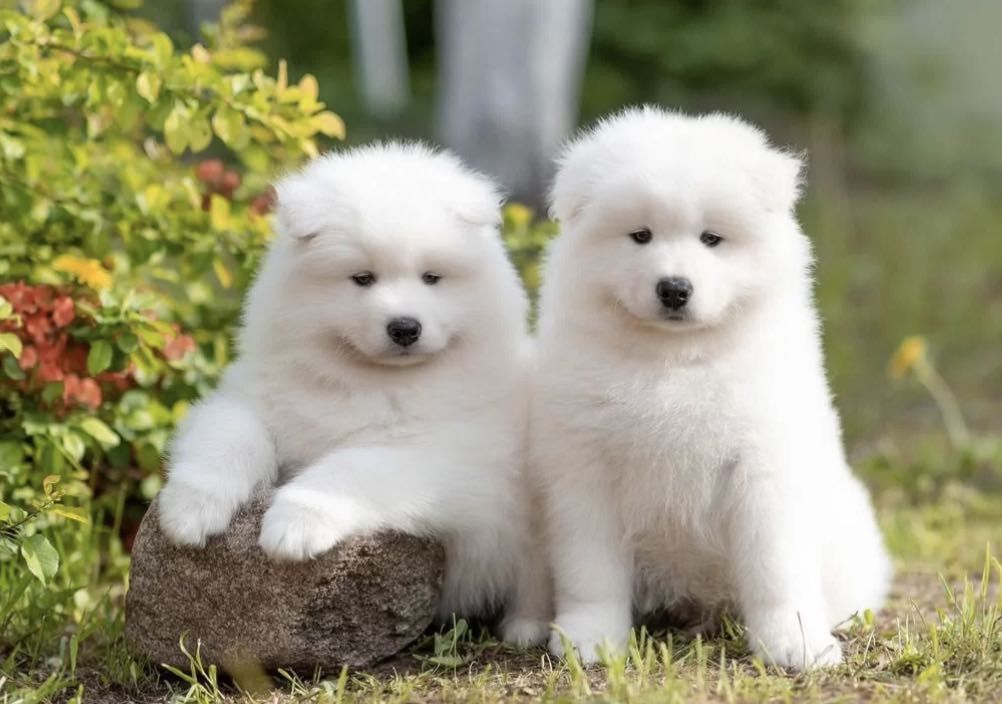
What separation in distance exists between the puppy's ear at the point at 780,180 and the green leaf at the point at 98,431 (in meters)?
2.16

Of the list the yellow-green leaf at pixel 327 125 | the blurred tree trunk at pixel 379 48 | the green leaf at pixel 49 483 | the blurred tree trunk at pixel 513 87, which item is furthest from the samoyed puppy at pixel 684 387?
the blurred tree trunk at pixel 379 48

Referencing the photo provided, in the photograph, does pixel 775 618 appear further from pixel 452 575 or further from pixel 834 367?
pixel 834 367

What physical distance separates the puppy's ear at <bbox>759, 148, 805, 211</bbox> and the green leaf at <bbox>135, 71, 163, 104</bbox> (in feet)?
6.02

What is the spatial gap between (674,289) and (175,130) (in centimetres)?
171

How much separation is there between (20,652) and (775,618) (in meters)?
2.15

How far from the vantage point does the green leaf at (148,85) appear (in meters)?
3.68

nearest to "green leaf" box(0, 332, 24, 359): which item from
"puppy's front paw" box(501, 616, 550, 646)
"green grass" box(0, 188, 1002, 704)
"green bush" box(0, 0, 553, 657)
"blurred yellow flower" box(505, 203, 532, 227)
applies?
"green bush" box(0, 0, 553, 657)

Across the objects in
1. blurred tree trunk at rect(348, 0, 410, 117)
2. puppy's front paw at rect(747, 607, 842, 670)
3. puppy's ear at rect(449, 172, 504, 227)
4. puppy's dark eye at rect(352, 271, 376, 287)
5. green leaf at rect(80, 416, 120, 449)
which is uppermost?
blurred tree trunk at rect(348, 0, 410, 117)

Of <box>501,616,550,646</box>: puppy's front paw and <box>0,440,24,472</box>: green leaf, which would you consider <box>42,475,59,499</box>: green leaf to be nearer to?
<box>0,440,24,472</box>: green leaf

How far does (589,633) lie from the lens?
3.21 metres

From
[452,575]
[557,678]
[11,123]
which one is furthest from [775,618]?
[11,123]

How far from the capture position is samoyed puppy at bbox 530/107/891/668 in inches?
122

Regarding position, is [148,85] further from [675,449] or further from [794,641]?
[794,641]

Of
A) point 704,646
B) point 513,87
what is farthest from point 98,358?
point 513,87
